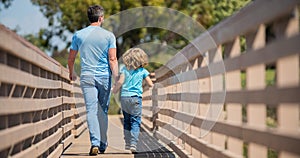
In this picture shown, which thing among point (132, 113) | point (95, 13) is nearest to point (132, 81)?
point (132, 113)

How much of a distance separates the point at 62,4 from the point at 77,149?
114ft

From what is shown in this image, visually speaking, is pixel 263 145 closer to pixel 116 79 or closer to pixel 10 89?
pixel 10 89

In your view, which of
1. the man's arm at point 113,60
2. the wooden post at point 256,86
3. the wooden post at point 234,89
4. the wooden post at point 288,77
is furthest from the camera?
the man's arm at point 113,60

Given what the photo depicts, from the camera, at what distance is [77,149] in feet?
31.6

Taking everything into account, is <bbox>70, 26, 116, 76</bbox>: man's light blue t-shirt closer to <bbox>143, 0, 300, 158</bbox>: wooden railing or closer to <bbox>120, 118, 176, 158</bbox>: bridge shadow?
<bbox>143, 0, 300, 158</bbox>: wooden railing

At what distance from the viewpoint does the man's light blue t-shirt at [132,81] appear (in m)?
9.11

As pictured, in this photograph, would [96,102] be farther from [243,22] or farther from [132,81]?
[243,22]

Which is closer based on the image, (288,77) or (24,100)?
(288,77)

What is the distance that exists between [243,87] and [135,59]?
3.73m

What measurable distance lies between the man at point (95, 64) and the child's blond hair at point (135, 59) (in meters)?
0.59

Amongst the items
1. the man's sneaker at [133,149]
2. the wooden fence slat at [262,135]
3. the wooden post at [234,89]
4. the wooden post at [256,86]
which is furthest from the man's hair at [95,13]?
the wooden post at [256,86]

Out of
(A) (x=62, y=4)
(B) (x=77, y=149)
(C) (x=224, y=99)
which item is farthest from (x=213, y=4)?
(C) (x=224, y=99)

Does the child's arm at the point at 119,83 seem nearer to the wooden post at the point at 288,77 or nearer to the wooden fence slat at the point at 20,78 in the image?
the wooden fence slat at the point at 20,78

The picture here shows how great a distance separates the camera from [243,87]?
5406 mm
